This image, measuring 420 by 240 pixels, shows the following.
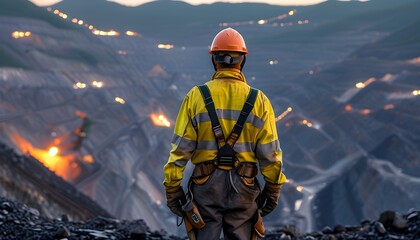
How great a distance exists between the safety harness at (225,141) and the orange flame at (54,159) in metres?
41.4

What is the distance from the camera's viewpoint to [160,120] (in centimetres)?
7769

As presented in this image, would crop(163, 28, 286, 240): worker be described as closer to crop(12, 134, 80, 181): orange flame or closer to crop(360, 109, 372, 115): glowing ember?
crop(12, 134, 80, 181): orange flame

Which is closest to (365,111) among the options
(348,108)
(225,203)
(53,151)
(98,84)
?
(348,108)

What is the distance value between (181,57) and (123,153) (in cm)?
8407


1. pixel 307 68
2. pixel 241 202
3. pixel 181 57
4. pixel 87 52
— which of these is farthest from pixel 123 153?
pixel 181 57

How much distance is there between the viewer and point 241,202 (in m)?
4.34

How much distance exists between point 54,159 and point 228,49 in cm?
4522

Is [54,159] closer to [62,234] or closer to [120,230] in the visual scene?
[120,230]

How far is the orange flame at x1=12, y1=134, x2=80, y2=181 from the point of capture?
144ft

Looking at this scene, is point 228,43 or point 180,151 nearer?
point 180,151

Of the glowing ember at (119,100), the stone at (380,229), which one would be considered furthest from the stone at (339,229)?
the glowing ember at (119,100)

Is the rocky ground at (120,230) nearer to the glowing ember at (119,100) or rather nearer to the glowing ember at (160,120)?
the glowing ember at (160,120)

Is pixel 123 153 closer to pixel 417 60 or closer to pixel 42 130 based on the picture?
pixel 42 130

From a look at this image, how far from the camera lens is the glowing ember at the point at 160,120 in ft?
248
